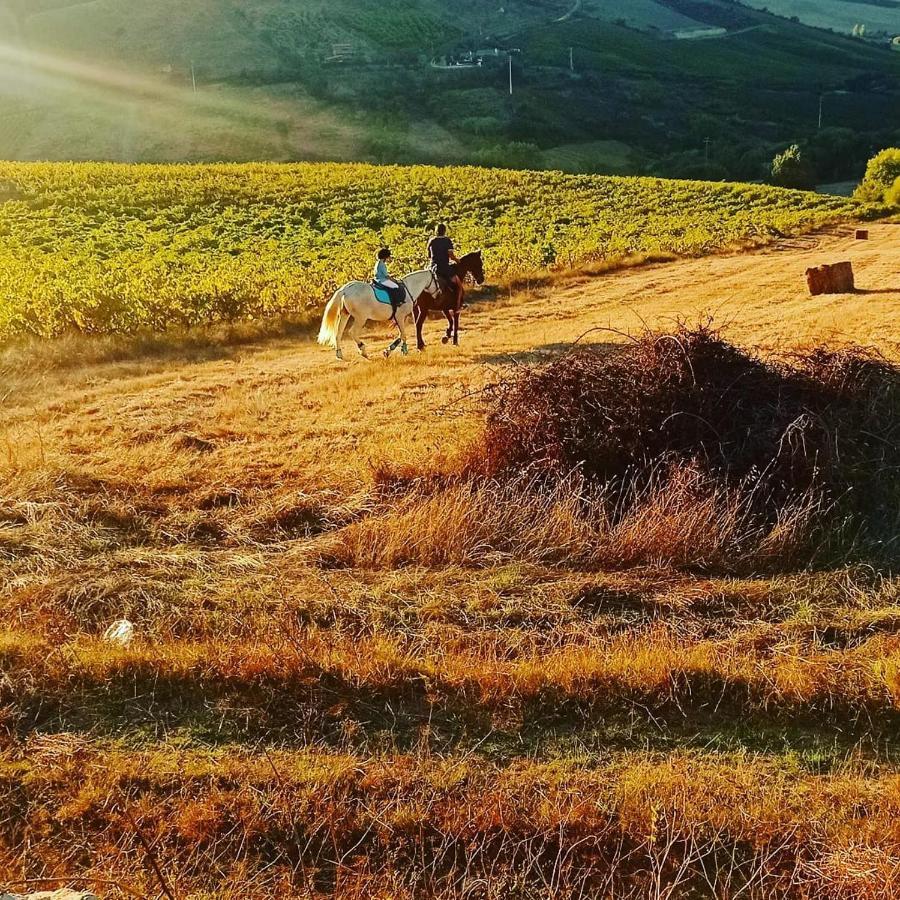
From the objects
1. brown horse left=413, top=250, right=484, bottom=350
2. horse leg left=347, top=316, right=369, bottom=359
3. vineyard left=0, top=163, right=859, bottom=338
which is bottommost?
horse leg left=347, top=316, right=369, bottom=359

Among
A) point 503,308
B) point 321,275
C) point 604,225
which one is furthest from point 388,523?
point 604,225

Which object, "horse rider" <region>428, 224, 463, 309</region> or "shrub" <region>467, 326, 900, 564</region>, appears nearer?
"shrub" <region>467, 326, 900, 564</region>

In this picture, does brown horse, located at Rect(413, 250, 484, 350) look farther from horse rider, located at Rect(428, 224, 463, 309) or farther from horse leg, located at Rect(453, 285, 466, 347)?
horse rider, located at Rect(428, 224, 463, 309)

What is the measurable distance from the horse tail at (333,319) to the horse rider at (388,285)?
837 mm

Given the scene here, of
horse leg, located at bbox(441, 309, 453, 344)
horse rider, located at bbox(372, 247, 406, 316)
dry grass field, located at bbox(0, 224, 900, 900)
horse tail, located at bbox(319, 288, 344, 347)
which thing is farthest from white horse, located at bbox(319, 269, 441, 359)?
dry grass field, located at bbox(0, 224, 900, 900)

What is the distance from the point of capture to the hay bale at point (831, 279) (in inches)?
766

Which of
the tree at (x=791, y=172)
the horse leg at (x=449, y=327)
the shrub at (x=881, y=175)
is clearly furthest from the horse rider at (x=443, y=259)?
the tree at (x=791, y=172)

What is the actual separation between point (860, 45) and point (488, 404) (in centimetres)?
21018

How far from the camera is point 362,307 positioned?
1588 cm

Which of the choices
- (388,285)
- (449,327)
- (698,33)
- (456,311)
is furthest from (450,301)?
(698,33)

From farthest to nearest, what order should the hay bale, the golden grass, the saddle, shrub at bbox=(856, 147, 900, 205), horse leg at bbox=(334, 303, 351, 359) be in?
1. shrub at bbox=(856, 147, 900, 205)
2. the hay bale
3. horse leg at bbox=(334, 303, 351, 359)
4. the saddle
5. the golden grass

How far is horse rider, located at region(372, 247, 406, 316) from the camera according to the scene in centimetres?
1550

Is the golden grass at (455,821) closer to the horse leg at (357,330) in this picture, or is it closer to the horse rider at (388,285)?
the horse rider at (388,285)

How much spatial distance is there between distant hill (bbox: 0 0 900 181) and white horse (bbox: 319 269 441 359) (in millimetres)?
64709
